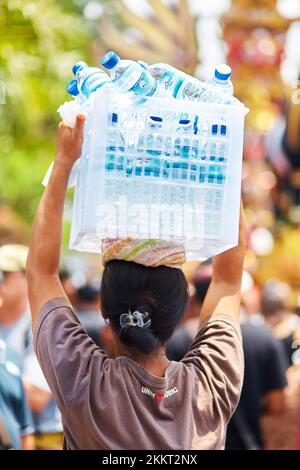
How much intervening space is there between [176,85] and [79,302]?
463 centimetres

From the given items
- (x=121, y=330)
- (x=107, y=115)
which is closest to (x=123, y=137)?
(x=107, y=115)

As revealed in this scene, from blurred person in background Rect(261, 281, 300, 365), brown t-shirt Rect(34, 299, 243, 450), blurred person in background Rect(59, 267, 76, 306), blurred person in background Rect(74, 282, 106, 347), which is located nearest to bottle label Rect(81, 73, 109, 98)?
brown t-shirt Rect(34, 299, 243, 450)

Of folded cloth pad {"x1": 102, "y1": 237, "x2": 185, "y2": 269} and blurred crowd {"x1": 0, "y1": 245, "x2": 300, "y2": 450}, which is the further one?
blurred crowd {"x1": 0, "y1": 245, "x2": 300, "y2": 450}

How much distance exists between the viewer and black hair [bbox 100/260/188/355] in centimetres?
264

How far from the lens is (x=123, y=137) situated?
2.63 m

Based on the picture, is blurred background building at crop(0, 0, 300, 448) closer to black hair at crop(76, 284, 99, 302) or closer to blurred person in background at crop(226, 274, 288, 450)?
black hair at crop(76, 284, 99, 302)

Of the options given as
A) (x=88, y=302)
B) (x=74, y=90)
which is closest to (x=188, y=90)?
(x=74, y=90)

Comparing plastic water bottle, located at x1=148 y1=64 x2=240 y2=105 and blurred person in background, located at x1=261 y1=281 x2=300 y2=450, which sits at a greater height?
plastic water bottle, located at x1=148 y1=64 x2=240 y2=105

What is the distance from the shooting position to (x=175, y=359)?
185 inches

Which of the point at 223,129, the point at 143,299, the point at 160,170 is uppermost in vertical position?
the point at 223,129

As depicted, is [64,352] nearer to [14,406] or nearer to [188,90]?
[188,90]

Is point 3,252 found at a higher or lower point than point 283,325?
higher

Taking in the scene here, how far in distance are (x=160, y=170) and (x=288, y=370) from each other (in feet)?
15.2
